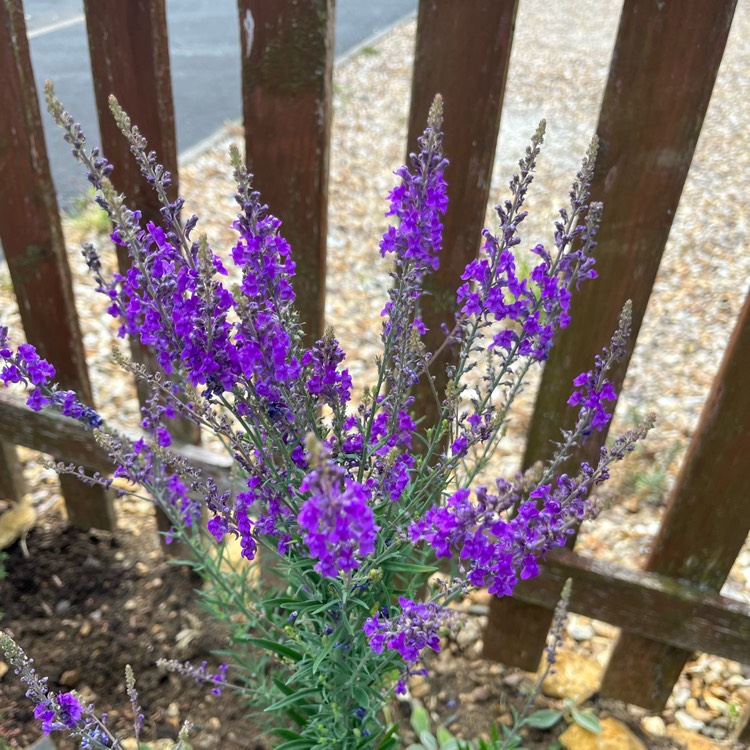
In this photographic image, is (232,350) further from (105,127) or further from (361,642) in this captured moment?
(105,127)

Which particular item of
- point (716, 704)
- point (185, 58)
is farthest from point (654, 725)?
point (185, 58)

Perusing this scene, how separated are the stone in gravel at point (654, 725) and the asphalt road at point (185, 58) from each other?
5.03 m

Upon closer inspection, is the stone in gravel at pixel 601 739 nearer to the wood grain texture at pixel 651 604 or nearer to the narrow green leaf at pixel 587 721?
the narrow green leaf at pixel 587 721

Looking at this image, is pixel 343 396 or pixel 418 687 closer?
pixel 343 396

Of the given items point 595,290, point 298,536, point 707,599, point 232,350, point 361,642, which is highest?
point 232,350

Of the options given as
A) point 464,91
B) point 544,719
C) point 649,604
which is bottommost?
point 544,719

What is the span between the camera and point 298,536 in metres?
1.40

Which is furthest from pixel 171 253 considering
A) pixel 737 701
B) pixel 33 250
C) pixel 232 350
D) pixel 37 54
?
pixel 37 54

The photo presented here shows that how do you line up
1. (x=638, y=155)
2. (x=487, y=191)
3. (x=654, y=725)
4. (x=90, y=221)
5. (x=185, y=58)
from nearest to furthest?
(x=638, y=155) → (x=487, y=191) → (x=654, y=725) → (x=90, y=221) → (x=185, y=58)

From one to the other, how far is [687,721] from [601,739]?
1.08ft

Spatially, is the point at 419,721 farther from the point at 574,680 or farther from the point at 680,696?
the point at 680,696

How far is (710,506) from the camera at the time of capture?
76.5 inches

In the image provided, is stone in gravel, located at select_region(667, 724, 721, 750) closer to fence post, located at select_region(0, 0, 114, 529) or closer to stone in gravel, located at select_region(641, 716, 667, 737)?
stone in gravel, located at select_region(641, 716, 667, 737)

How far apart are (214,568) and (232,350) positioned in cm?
85
